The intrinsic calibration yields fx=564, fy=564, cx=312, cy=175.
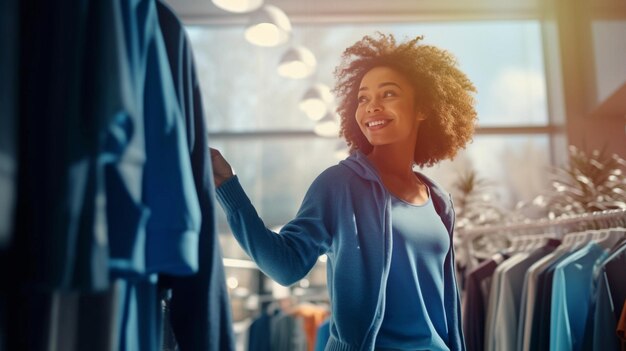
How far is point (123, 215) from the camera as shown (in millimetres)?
792

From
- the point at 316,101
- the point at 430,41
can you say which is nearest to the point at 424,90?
the point at 316,101

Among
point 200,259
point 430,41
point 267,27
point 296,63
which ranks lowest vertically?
point 200,259

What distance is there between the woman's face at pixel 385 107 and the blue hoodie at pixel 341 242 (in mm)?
94

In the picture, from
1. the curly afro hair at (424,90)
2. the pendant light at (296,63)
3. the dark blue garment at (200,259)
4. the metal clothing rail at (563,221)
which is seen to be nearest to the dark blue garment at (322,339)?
the curly afro hair at (424,90)

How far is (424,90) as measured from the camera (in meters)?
1.52

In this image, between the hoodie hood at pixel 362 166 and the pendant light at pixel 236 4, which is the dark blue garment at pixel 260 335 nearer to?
the pendant light at pixel 236 4

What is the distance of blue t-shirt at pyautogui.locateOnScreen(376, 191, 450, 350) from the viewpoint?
51.8 inches

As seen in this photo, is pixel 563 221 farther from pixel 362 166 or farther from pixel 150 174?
pixel 150 174

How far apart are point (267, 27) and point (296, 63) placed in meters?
0.38

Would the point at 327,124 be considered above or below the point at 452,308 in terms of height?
above

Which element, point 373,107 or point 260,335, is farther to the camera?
point 260,335

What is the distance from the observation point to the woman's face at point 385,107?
4.81ft

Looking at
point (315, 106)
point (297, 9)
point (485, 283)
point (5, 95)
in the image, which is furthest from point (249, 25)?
point (5, 95)

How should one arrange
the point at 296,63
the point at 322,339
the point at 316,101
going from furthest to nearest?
the point at 316,101
the point at 296,63
the point at 322,339
